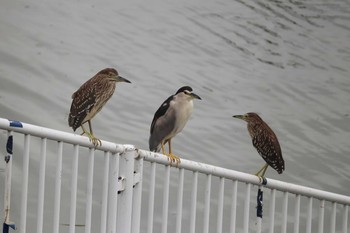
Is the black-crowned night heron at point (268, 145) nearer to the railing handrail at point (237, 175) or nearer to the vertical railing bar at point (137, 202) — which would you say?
the railing handrail at point (237, 175)

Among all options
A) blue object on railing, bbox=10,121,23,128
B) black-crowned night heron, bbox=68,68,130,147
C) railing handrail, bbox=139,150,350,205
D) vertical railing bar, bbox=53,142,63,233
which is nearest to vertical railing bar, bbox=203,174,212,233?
railing handrail, bbox=139,150,350,205

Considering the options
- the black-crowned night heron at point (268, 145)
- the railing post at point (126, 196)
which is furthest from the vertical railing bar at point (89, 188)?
the black-crowned night heron at point (268, 145)

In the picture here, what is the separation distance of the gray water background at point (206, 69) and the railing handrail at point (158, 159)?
4669mm

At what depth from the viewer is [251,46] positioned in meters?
11.2

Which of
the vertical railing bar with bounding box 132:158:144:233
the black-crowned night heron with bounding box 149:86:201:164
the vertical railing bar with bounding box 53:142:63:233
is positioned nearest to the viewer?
the vertical railing bar with bounding box 53:142:63:233

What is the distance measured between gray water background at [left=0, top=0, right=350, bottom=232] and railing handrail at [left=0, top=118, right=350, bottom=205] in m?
4.67

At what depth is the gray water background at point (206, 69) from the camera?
933 centimetres

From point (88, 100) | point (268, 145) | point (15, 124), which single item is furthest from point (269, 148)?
point (15, 124)

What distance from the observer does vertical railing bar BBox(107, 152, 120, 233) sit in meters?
3.54

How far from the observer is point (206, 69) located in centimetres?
1072

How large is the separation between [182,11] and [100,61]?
168 centimetres

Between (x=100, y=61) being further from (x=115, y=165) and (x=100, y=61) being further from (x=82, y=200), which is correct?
(x=115, y=165)

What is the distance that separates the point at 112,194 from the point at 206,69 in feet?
23.8

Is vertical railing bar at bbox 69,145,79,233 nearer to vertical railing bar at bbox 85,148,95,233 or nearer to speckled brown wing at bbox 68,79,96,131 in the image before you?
vertical railing bar at bbox 85,148,95,233
